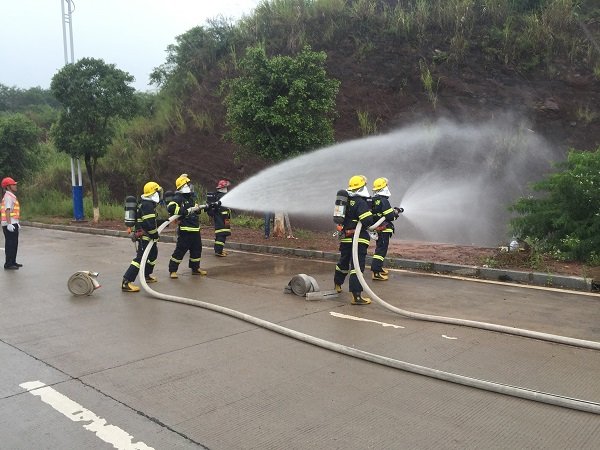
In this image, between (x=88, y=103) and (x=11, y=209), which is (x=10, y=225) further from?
(x=88, y=103)

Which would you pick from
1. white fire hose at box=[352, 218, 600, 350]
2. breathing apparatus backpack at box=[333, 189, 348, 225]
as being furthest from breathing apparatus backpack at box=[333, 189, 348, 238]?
white fire hose at box=[352, 218, 600, 350]

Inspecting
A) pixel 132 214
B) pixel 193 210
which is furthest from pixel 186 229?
pixel 132 214

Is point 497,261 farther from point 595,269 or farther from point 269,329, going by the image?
point 269,329

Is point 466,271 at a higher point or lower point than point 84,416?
higher

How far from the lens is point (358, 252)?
6977 mm

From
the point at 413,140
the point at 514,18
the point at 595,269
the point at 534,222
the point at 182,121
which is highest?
the point at 514,18

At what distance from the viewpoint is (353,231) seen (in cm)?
733

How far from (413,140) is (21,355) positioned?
1559 cm

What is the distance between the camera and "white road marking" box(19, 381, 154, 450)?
321cm

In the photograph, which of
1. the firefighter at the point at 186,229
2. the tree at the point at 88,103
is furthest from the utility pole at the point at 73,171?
the firefighter at the point at 186,229

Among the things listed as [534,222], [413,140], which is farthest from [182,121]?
[534,222]

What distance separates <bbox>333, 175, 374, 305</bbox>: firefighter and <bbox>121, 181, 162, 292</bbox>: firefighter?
112 inches

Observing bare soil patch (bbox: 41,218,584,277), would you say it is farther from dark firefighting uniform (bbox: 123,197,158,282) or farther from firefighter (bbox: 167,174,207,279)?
Result: dark firefighting uniform (bbox: 123,197,158,282)

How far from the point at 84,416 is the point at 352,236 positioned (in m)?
4.54
